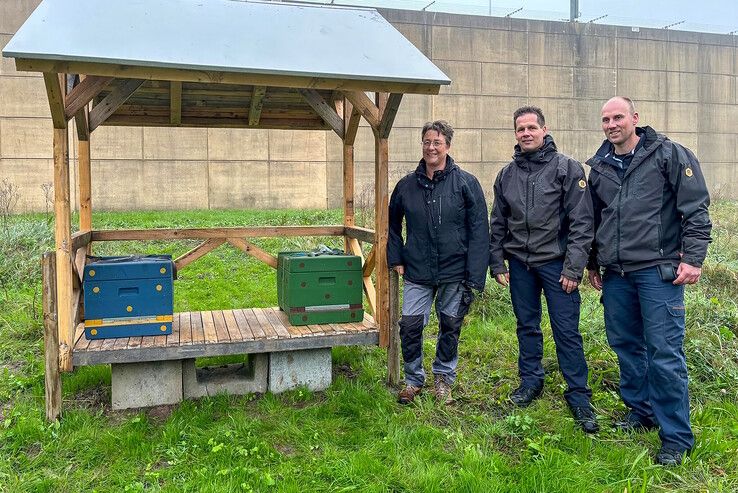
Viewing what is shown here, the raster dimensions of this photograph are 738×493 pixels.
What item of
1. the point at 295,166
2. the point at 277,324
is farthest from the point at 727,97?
the point at 277,324

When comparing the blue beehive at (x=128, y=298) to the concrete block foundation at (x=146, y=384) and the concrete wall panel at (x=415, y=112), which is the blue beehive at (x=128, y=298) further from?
the concrete wall panel at (x=415, y=112)

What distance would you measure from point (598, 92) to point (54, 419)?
19581 mm

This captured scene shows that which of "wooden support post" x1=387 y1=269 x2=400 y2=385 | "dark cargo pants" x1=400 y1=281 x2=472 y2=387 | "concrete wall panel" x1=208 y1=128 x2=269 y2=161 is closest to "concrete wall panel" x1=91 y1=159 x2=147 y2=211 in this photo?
"concrete wall panel" x1=208 y1=128 x2=269 y2=161

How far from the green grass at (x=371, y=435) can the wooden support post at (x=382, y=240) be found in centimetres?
53

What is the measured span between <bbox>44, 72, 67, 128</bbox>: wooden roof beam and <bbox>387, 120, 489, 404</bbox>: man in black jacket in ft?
8.41

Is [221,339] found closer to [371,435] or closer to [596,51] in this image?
[371,435]

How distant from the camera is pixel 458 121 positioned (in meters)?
18.6

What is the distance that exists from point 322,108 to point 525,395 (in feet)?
10.2

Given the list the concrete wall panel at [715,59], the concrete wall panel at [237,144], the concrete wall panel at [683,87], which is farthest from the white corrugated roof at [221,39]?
the concrete wall panel at [715,59]

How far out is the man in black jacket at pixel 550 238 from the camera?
408 centimetres

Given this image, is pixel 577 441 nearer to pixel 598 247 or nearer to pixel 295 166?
pixel 598 247

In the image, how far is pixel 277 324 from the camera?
202 inches

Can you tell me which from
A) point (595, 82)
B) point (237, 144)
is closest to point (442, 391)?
point (237, 144)

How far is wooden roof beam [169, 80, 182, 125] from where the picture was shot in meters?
5.39
